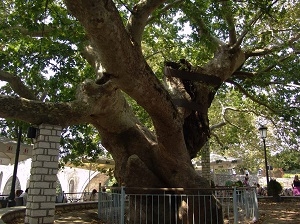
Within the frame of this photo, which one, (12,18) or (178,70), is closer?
(12,18)

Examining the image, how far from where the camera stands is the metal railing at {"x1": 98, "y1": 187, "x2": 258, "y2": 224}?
7441mm

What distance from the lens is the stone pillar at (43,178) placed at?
6234 millimetres

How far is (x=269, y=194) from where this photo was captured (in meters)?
15.6

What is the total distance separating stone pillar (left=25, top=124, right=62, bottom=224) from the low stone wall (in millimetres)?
776

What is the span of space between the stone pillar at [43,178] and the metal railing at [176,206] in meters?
1.68

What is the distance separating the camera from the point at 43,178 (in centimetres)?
641

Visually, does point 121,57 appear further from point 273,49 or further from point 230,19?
point 273,49

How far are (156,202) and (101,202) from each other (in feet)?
6.68

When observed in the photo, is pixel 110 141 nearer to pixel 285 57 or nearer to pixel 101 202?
pixel 101 202

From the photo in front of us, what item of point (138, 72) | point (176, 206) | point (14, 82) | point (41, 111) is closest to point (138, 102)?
point (138, 72)

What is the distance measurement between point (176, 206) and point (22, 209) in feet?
14.6

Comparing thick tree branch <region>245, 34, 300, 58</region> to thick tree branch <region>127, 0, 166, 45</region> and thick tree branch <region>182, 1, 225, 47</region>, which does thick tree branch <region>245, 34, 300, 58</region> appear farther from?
thick tree branch <region>127, 0, 166, 45</region>

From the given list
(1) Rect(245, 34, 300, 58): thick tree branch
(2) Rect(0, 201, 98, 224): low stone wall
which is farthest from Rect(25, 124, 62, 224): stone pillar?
(1) Rect(245, 34, 300, 58): thick tree branch

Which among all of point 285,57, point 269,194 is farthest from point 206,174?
point 285,57
